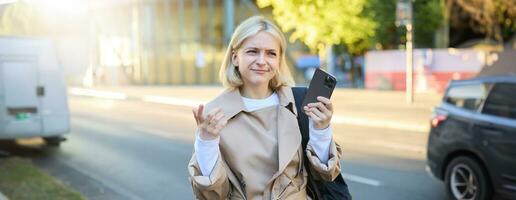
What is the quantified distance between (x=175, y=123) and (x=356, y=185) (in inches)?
352

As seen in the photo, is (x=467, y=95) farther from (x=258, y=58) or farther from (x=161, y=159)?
(x=161, y=159)

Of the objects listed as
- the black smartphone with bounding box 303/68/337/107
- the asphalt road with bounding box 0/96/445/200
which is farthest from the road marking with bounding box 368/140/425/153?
the black smartphone with bounding box 303/68/337/107

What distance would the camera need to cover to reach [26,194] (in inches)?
260

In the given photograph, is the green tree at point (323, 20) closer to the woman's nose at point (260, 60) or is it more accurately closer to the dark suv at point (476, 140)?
the dark suv at point (476, 140)

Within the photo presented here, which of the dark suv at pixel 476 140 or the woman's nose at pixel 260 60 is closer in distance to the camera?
the woman's nose at pixel 260 60

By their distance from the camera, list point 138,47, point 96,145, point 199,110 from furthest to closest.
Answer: point 138,47 → point 96,145 → point 199,110

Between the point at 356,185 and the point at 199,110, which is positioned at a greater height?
the point at 199,110

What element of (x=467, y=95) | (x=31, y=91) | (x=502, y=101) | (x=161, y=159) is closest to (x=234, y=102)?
(x=502, y=101)

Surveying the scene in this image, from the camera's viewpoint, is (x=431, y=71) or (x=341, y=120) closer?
(x=341, y=120)

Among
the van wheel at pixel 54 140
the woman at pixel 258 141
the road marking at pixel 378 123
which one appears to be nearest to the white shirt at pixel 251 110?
the woman at pixel 258 141

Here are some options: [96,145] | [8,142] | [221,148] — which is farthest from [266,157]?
[8,142]

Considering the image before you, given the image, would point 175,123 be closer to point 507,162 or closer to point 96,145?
point 96,145

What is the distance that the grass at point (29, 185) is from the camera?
6.49 meters

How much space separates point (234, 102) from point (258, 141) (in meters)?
0.19
